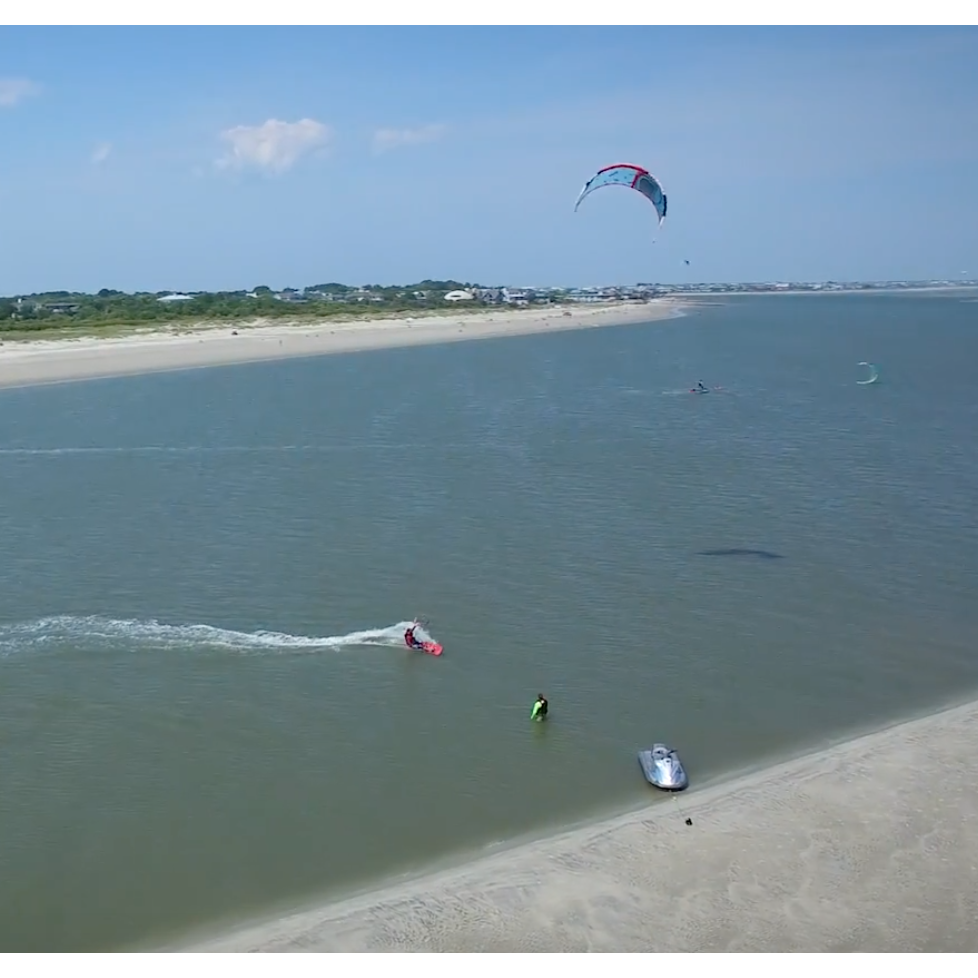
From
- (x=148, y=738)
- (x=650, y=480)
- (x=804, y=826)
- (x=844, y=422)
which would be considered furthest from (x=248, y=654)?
(x=844, y=422)

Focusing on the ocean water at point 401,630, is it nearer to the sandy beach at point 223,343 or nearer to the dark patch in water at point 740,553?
the dark patch in water at point 740,553

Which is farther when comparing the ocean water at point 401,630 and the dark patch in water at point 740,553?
the dark patch in water at point 740,553

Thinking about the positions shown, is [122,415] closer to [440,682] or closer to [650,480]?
[650,480]

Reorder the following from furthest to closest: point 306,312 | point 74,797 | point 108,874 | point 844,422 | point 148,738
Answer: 1. point 306,312
2. point 844,422
3. point 148,738
4. point 74,797
5. point 108,874

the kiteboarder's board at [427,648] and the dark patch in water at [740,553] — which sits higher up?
the kiteboarder's board at [427,648]

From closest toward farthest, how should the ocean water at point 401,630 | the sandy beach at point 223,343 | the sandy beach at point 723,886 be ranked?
the sandy beach at point 723,886
the ocean water at point 401,630
the sandy beach at point 223,343

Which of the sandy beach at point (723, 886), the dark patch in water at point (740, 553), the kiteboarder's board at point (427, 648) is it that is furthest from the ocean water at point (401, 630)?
the sandy beach at point (723, 886)
